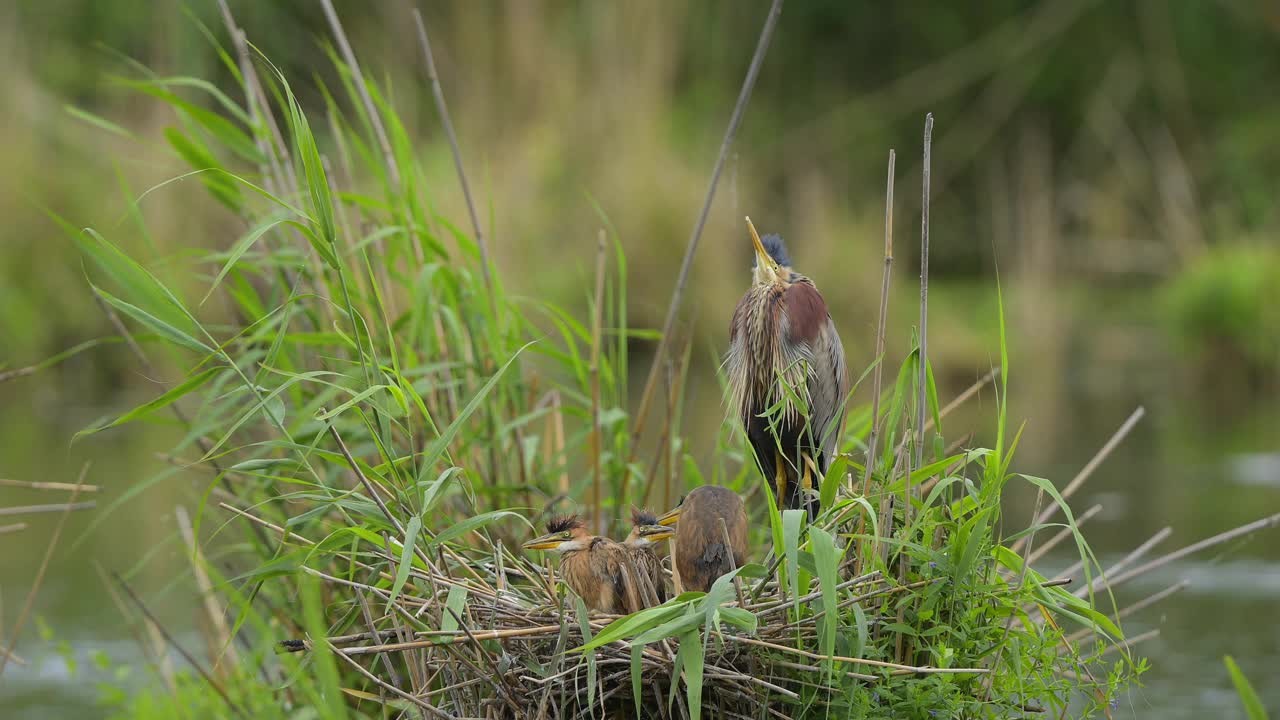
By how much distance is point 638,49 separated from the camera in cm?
1103

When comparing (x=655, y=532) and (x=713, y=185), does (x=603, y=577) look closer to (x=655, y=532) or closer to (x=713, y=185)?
(x=655, y=532)

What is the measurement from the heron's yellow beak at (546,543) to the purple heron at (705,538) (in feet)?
0.70

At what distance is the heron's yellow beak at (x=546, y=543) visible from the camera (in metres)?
2.49

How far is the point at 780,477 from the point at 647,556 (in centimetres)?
32

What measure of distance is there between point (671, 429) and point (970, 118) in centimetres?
1525

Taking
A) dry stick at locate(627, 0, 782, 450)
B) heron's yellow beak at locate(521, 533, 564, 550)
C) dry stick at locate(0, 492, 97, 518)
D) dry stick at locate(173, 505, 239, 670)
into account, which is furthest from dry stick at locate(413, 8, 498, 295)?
dry stick at locate(0, 492, 97, 518)

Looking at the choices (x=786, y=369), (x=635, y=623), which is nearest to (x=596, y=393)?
(x=786, y=369)

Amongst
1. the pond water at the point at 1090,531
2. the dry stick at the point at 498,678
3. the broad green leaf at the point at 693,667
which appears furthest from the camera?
the pond water at the point at 1090,531

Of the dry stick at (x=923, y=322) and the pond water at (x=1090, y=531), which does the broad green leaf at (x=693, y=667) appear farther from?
the pond water at (x=1090, y=531)

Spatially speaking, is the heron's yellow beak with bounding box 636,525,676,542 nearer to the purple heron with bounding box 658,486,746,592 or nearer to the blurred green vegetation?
the purple heron with bounding box 658,486,746,592

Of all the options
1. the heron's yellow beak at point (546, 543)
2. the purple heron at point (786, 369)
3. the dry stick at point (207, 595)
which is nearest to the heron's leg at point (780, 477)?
the purple heron at point (786, 369)

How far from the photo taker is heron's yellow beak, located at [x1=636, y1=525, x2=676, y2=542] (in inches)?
98.2

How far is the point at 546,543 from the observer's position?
98.3 inches

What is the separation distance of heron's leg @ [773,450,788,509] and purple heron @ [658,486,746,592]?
20 cm
